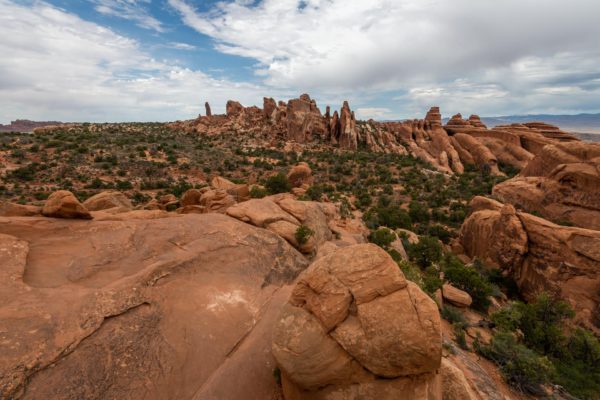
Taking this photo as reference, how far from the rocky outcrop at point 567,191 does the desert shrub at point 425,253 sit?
15.1 metres

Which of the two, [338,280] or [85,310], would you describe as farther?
[85,310]

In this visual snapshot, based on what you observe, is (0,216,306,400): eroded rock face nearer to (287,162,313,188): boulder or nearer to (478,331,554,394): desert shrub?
(478,331,554,394): desert shrub

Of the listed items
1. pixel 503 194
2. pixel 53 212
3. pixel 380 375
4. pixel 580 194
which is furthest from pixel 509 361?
pixel 503 194

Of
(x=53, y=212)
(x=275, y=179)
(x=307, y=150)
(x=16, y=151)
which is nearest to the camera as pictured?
(x=53, y=212)

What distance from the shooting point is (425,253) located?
72.2ft

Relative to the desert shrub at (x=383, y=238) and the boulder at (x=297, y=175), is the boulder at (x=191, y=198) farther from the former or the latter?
the desert shrub at (x=383, y=238)

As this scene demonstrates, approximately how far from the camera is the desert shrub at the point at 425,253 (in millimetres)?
21609

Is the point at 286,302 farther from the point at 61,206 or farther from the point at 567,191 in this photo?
the point at 567,191

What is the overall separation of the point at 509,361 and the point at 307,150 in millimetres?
58013

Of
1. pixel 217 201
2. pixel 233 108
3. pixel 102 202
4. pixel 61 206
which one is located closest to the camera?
pixel 61 206

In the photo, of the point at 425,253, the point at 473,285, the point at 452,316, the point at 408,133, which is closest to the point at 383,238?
the point at 425,253

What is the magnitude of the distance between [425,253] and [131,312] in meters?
20.9

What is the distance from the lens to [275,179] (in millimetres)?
28984

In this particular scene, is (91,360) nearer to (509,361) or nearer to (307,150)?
(509,361)
